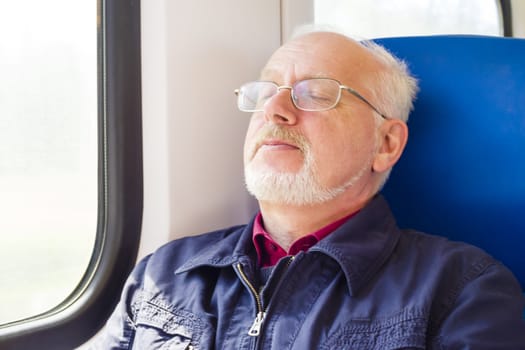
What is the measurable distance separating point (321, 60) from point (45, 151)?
769 millimetres

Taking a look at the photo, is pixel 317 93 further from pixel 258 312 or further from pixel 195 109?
pixel 258 312

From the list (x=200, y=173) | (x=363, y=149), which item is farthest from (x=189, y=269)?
(x=363, y=149)

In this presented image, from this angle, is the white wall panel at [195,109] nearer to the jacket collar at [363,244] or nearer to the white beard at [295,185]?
the white beard at [295,185]

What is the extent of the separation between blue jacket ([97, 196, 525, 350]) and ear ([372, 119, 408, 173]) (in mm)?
136

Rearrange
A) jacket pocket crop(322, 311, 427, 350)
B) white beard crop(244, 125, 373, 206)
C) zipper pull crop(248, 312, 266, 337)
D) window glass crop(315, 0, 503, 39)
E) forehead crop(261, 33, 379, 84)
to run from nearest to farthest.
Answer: jacket pocket crop(322, 311, 427, 350)
zipper pull crop(248, 312, 266, 337)
white beard crop(244, 125, 373, 206)
forehead crop(261, 33, 379, 84)
window glass crop(315, 0, 503, 39)

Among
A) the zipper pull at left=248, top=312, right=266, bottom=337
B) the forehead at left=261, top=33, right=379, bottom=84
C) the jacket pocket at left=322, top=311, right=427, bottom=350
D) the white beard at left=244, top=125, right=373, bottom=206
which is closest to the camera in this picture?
Answer: the jacket pocket at left=322, top=311, right=427, bottom=350

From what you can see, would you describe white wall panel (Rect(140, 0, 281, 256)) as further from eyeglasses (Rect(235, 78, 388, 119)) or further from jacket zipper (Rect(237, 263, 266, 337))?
jacket zipper (Rect(237, 263, 266, 337))

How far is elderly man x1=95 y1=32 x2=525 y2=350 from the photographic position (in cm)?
104

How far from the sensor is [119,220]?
59.5 inches

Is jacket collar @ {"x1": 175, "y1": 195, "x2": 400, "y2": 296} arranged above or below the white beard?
below

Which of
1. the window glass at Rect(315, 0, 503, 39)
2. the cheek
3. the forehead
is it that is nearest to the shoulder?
the cheek

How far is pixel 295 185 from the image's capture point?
1.30 m

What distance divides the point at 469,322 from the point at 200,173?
0.88 metres

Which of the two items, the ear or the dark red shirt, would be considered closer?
the dark red shirt
